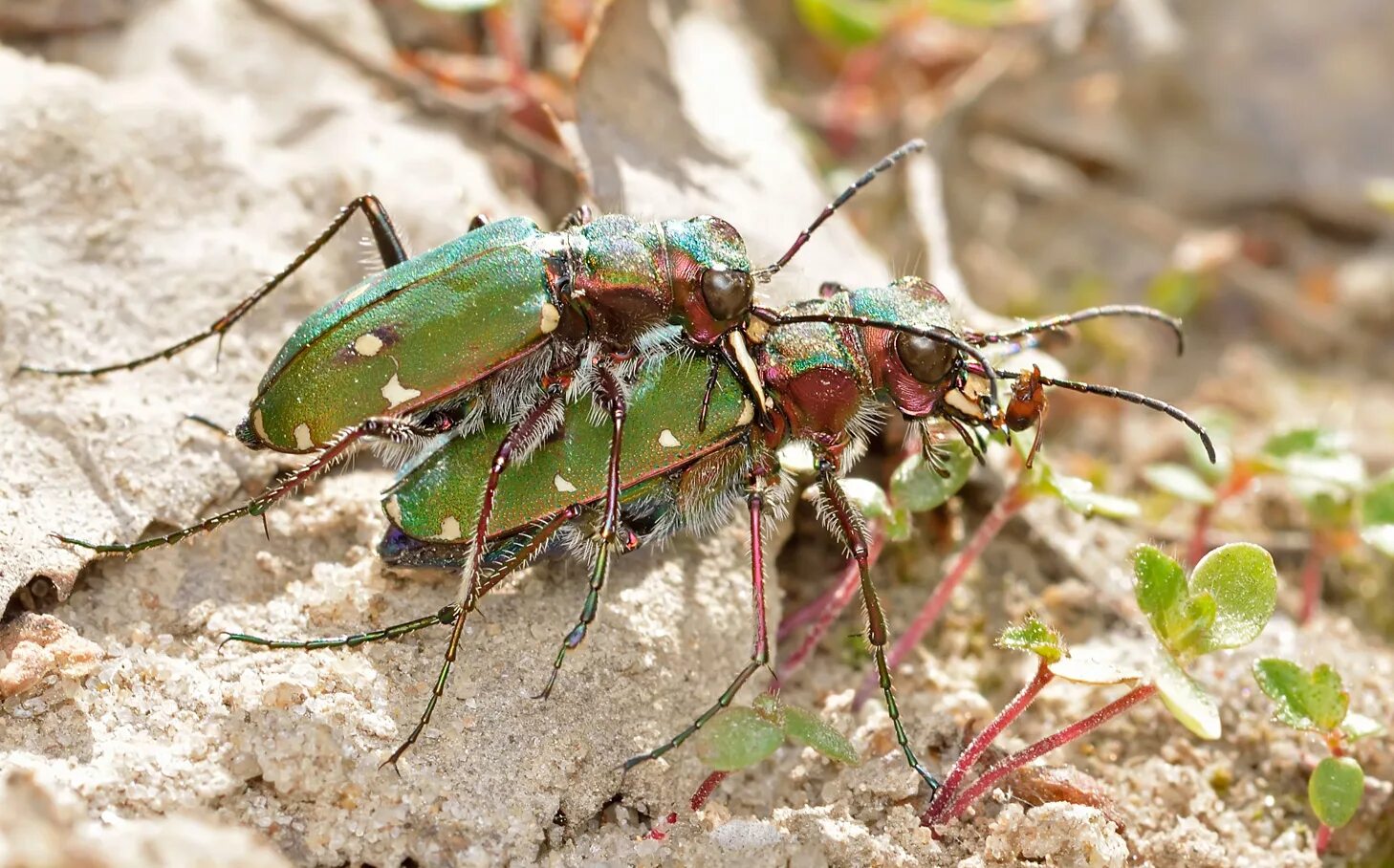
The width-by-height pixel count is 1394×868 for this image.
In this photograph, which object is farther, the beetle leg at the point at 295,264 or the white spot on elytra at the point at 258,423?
the beetle leg at the point at 295,264

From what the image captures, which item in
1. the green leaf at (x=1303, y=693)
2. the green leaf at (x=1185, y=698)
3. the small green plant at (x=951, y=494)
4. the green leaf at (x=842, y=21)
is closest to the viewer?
the green leaf at (x=1185, y=698)

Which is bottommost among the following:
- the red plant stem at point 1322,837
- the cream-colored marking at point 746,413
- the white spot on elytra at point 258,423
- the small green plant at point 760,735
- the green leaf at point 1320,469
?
the small green plant at point 760,735

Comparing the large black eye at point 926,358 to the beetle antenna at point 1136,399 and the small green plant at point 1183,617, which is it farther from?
the small green plant at point 1183,617

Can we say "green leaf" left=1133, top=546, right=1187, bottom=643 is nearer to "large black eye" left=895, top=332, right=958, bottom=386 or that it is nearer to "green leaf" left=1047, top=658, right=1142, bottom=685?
"green leaf" left=1047, top=658, right=1142, bottom=685

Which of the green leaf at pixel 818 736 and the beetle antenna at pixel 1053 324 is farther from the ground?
the beetle antenna at pixel 1053 324

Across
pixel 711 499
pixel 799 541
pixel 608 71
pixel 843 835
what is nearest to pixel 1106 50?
pixel 608 71

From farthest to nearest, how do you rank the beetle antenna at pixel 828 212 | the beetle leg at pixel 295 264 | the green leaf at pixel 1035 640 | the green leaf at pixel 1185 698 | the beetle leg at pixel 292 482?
the beetle antenna at pixel 828 212
the beetle leg at pixel 295 264
the beetle leg at pixel 292 482
the green leaf at pixel 1035 640
the green leaf at pixel 1185 698

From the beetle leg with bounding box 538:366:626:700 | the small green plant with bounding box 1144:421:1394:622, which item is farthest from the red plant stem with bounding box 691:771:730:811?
the small green plant with bounding box 1144:421:1394:622

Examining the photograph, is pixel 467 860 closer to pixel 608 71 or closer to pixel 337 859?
pixel 337 859

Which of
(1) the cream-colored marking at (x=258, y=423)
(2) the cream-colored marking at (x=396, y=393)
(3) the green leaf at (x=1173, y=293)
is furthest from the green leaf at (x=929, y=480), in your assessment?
(3) the green leaf at (x=1173, y=293)
